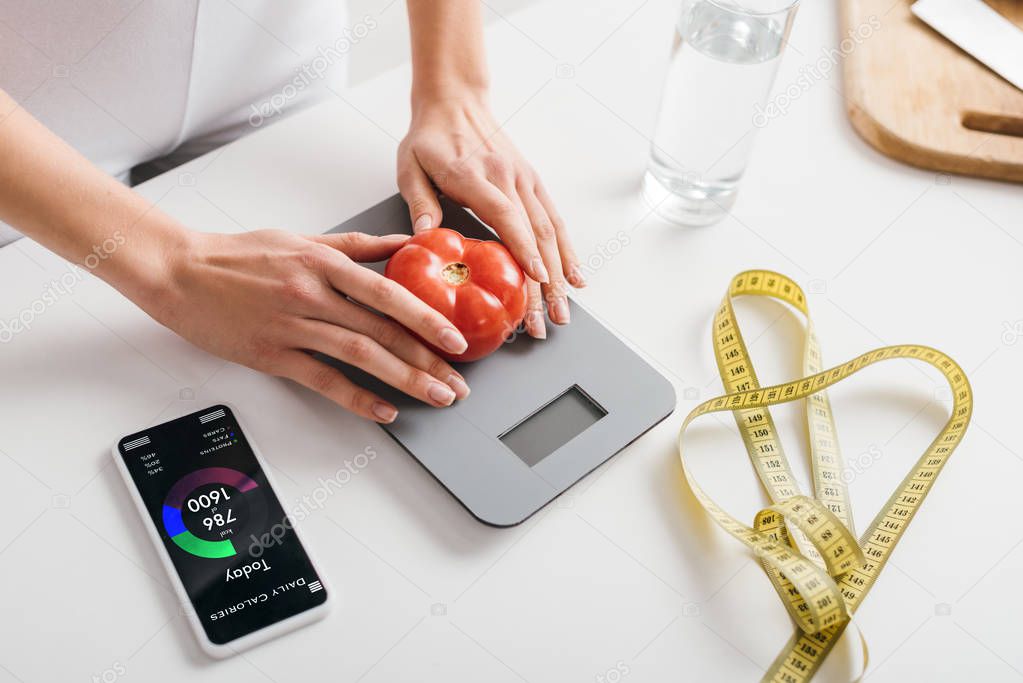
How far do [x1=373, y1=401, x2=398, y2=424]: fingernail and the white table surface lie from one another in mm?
41

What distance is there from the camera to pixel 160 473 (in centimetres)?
95

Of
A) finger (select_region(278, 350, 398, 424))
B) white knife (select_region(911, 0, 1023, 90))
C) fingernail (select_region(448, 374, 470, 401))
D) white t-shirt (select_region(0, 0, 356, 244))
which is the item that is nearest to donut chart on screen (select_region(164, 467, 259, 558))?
finger (select_region(278, 350, 398, 424))

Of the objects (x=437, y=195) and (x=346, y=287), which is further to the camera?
(x=437, y=195)

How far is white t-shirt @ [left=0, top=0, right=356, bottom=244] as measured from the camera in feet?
3.86

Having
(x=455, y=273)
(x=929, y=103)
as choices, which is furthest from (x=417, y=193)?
(x=929, y=103)

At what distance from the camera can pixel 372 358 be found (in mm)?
1003

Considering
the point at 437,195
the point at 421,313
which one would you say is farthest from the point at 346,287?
the point at 437,195

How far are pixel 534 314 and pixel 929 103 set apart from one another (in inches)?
30.0

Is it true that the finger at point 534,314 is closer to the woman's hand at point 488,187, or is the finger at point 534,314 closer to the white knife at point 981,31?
the woman's hand at point 488,187

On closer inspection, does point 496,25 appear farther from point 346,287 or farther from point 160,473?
point 160,473

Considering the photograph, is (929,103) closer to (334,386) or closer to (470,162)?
(470,162)

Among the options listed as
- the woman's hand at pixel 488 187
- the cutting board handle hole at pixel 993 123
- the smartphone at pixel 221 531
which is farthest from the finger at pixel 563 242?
the cutting board handle hole at pixel 993 123

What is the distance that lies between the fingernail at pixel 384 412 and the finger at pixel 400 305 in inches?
3.4

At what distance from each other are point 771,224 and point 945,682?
636 mm
